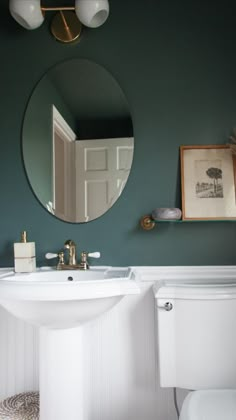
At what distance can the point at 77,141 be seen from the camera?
5.72ft

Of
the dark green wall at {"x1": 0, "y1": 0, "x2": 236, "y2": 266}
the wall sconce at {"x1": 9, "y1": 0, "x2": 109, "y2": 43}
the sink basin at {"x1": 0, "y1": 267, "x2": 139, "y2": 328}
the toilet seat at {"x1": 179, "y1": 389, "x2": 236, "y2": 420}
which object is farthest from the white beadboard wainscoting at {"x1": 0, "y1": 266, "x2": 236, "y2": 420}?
the wall sconce at {"x1": 9, "y1": 0, "x2": 109, "y2": 43}

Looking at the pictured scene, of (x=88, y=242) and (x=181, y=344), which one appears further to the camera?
(x=88, y=242)

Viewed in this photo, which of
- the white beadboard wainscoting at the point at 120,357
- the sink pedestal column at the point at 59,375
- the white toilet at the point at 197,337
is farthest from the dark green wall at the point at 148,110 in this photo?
the sink pedestal column at the point at 59,375

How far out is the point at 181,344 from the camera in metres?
1.40

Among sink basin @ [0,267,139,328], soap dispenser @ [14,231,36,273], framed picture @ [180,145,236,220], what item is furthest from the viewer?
framed picture @ [180,145,236,220]

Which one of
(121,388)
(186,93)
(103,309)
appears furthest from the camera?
(186,93)

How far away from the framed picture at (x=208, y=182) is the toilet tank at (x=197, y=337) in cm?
39

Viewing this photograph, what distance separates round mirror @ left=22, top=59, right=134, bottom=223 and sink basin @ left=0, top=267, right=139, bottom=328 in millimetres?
561

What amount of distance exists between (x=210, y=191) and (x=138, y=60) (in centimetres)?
Result: 76

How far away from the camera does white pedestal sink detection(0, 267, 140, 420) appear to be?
1.17 metres

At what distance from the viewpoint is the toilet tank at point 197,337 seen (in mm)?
1373

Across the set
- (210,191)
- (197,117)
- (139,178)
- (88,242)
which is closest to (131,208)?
(139,178)

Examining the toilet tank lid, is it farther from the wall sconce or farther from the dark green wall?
the wall sconce

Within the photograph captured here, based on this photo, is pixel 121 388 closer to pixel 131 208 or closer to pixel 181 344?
pixel 181 344
